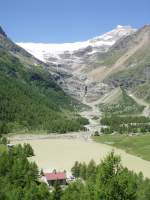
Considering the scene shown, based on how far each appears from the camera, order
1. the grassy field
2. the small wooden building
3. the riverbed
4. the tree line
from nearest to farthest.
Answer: the tree line < the small wooden building < the riverbed < the grassy field

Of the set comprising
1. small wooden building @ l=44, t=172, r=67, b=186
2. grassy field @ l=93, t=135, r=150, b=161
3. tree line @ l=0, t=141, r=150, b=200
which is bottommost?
small wooden building @ l=44, t=172, r=67, b=186

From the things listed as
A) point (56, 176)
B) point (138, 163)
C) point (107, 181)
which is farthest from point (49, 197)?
point (138, 163)

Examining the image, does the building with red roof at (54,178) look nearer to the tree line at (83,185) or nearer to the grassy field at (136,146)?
the tree line at (83,185)

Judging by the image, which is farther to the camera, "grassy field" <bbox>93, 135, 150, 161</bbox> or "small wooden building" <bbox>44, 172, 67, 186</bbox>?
"grassy field" <bbox>93, 135, 150, 161</bbox>

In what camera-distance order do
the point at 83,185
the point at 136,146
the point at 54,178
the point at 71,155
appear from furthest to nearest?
1. the point at 136,146
2. the point at 71,155
3. the point at 54,178
4. the point at 83,185

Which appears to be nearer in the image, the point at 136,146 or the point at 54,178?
the point at 54,178

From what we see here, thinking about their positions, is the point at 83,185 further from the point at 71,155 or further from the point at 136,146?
the point at 136,146

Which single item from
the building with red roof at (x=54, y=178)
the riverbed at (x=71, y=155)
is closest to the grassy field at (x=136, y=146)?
the riverbed at (x=71, y=155)

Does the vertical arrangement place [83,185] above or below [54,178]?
above

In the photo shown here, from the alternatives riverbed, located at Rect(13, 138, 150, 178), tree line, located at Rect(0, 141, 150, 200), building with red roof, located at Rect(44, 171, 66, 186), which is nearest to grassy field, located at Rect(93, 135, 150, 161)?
riverbed, located at Rect(13, 138, 150, 178)

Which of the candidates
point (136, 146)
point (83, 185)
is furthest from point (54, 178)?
point (136, 146)

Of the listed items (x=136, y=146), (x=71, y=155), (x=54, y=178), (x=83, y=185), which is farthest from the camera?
(x=136, y=146)

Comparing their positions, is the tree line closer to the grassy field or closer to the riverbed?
the riverbed
